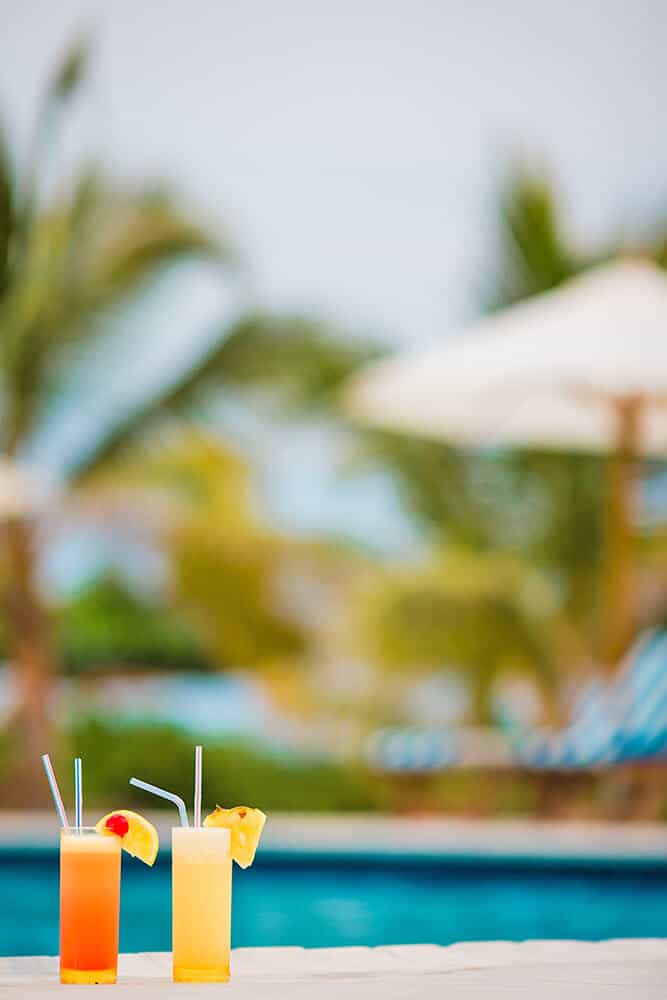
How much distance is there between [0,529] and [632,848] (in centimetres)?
498

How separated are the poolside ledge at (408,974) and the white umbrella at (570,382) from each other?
4.78m

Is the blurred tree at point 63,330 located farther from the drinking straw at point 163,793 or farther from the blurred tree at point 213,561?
the drinking straw at point 163,793

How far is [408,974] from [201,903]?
1.16 feet

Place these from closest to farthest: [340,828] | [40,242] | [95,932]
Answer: [95,932]
[340,828]
[40,242]

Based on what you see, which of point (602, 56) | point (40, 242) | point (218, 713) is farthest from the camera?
point (602, 56)

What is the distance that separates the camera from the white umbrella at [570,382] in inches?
290

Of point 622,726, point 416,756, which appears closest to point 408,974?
point 622,726

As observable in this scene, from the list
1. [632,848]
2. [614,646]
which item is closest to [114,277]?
[614,646]

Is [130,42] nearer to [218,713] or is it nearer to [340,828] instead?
[218,713]

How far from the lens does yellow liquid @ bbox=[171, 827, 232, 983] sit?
2.13 m

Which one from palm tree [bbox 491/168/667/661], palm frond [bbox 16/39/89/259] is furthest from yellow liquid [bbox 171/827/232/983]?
palm tree [bbox 491/168/667/661]

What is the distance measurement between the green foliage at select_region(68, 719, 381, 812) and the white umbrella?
3686 mm

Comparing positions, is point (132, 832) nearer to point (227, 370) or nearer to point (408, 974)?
point (408, 974)

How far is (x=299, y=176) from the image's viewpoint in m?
24.1
